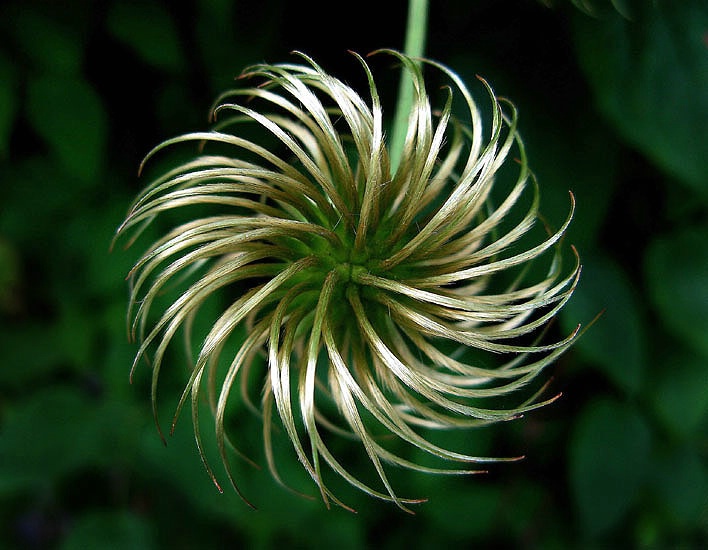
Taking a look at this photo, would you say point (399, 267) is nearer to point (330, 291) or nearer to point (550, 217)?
point (330, 291)

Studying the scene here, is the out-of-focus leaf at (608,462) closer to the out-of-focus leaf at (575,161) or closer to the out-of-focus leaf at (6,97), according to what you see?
the out-of-focus leaf at (575,161)

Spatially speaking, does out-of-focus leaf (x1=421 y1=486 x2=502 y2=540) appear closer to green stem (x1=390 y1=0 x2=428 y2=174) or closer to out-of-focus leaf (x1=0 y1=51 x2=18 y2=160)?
green stem (x1=390 y1=0 x2=428 y2=174)

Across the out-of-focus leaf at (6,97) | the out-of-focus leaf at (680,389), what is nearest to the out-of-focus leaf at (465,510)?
the out-of-focus leaf at (680,389)

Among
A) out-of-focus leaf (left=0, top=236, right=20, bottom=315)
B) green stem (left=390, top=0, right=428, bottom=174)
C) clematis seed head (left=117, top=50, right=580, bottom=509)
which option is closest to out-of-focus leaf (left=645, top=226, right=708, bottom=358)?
clematis seed head (left=117, top=50, right=580, bottom=509)

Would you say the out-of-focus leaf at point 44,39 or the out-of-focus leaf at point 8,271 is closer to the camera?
the out-of-focus leaf at point 44,39

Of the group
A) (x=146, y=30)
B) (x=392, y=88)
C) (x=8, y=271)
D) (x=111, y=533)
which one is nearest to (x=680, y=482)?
(x=392, y=88)

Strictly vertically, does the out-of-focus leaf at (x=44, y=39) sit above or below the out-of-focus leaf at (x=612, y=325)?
below

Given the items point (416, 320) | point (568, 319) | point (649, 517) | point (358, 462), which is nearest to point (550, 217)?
point (568, 319)
